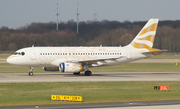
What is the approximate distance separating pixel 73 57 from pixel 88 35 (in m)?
91.3

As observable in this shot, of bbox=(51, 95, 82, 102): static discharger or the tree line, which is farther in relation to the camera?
the tree line

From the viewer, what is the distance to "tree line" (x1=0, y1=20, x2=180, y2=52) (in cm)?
12103

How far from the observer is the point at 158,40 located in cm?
13212

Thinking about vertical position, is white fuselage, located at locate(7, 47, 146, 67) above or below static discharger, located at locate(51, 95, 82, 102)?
above

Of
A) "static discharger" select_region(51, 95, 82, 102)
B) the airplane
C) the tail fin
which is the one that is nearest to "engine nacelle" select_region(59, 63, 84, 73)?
the airplane

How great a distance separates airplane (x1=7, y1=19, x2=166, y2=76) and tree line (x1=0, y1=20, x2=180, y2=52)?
240 ft

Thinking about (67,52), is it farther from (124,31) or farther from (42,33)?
(124,31)

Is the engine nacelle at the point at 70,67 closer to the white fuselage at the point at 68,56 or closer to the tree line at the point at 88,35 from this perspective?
the white fuselage at the point at 68,56

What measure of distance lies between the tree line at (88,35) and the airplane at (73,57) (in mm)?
73213

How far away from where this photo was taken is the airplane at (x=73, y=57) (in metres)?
39.5

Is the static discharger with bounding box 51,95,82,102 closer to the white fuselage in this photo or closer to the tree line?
the white fuselage

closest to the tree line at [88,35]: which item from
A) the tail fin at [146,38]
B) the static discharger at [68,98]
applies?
the tail fin at [146,38]

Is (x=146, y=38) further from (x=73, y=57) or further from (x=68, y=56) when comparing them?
(x=68, y=56)

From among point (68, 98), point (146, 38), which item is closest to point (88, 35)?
point (146, 38)
